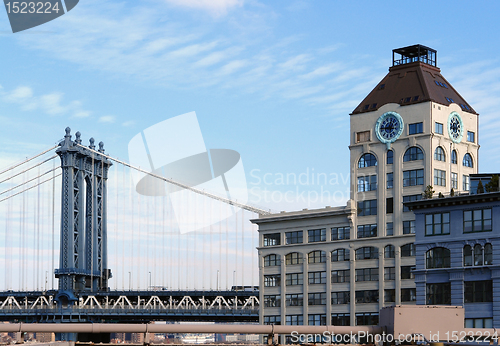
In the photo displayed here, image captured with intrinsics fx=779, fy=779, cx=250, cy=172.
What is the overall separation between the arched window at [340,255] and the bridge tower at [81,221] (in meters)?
67.5

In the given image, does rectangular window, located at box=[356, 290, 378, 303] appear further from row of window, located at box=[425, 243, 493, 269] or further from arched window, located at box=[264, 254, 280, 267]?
row of window, located at box=[425, 243, 493, 269]

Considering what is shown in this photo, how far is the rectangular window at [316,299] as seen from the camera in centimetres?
12025

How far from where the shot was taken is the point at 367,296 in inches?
4505

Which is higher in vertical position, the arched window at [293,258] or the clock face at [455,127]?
the clock face at [455,127]

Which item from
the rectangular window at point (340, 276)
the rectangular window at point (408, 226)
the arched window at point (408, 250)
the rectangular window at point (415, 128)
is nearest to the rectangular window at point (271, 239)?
the rectangular window at point (340, 276)

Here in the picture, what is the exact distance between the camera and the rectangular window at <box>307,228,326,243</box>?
12281 centimetres

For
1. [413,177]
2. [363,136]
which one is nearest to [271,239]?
[363,136]

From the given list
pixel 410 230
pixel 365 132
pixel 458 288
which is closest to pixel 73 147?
pixel 365 132

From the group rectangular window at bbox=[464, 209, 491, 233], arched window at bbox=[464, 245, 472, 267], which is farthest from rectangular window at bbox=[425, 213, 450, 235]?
arched window at bbox=[464, 245, 472, 267]

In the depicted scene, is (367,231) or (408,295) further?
(367,231)

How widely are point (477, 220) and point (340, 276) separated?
43231 mm

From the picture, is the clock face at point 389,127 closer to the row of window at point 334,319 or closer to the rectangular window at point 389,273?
the rectangular window at point 389,273

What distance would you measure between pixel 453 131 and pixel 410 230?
54.1 ft

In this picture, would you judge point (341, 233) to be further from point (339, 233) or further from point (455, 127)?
point (455, 127)
